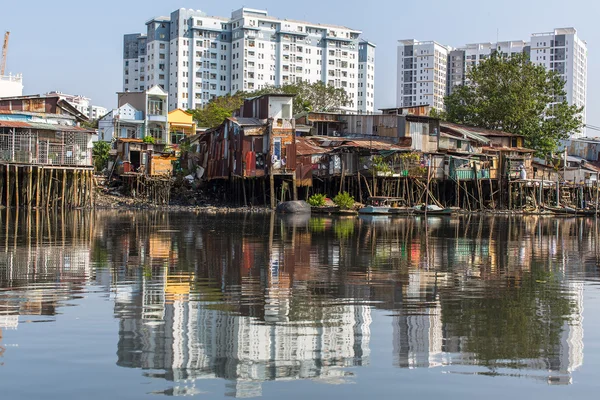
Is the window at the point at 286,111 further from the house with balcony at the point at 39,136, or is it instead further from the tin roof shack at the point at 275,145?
the house with balcony at the point at 39,136

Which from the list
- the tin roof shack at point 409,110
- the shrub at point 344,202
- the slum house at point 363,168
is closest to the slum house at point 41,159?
the shrub at point 344,202

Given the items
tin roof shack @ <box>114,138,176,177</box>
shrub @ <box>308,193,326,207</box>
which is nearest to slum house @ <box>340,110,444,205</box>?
shrub @ <box>308,193,326,207</box>

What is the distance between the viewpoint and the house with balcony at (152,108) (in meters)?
72.3

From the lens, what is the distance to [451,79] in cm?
17800

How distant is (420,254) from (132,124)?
176 ft

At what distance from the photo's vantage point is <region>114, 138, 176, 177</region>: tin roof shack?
59.5 meters

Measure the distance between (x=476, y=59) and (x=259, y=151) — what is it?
128 m

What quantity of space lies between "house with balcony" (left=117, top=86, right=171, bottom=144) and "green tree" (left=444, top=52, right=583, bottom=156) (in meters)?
27.1

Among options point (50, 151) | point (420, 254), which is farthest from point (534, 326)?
point (50, 151)

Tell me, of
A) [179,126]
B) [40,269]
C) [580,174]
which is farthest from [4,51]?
[40,269]

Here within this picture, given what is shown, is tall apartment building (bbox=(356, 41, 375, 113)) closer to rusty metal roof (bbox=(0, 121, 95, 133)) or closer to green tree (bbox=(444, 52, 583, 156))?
green tree (bbox=(444, 52, 583, 156))

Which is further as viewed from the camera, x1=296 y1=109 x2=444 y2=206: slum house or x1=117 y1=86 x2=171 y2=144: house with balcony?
x1=117 y1=86 x2=171 y2=144: house with balcony

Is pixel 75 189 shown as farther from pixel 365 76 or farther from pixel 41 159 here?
pixel 365 76

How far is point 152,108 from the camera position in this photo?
73000mm
